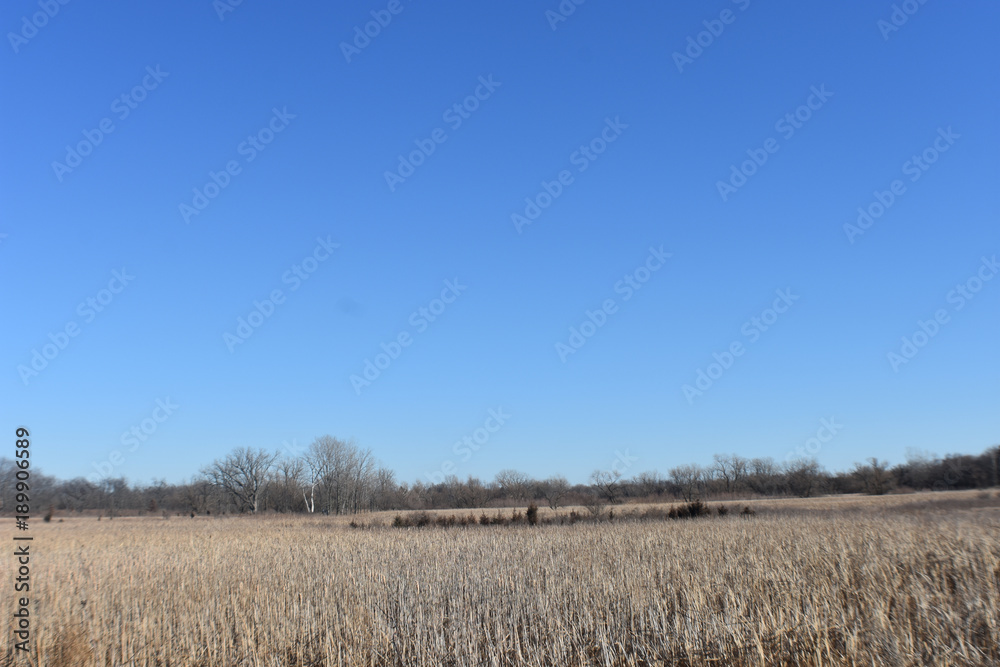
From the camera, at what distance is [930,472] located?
7406cm

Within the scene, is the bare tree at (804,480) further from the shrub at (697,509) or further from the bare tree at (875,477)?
the shrub at (697,509)

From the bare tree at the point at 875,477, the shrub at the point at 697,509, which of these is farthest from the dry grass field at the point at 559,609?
the bare tree at the point at 875,477

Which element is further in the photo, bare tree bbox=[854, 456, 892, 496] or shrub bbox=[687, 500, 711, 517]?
bare tree bbox=[854, 456, 892, 496]

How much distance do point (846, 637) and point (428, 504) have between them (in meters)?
93.1

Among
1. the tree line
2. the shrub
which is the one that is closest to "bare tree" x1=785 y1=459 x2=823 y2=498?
the tree line

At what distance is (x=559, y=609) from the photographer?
28.5 ft

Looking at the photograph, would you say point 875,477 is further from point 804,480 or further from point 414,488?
point 414,488

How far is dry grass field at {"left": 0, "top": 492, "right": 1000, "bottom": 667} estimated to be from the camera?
6594mm

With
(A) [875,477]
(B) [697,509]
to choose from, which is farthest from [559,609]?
(A) [875,477]

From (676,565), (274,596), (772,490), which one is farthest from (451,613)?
(772,490)

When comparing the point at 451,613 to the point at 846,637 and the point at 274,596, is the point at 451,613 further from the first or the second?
the point at 846,637

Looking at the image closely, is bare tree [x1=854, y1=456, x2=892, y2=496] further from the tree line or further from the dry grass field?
the dry grass field

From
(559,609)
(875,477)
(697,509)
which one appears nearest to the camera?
(559,609)

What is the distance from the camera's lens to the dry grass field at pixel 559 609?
659cm
